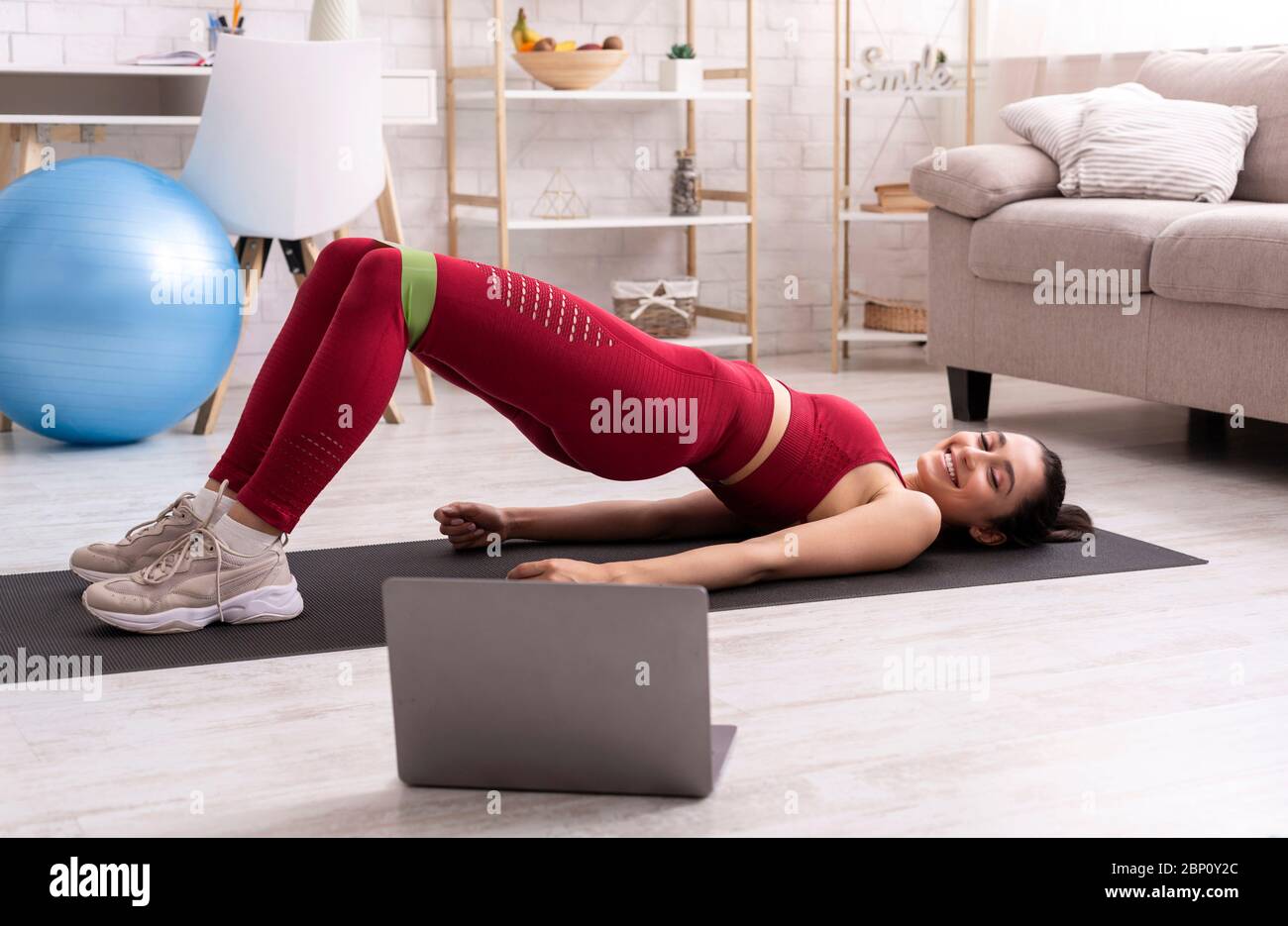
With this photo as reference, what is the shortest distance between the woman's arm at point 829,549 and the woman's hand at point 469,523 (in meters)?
0.34

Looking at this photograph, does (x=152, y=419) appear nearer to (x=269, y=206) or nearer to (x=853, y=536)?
(x=269, y=206)

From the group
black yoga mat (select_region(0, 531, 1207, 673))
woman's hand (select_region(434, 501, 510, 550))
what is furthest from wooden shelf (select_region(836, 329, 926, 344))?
woman's hand (select_region(434, 501, 510, 550))

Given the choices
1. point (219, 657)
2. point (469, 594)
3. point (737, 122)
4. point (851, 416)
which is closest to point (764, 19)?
point (737, 122)

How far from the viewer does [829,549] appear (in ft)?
6.71

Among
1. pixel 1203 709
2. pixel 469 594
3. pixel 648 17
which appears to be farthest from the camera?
pixel 648 17

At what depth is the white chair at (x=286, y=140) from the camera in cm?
319

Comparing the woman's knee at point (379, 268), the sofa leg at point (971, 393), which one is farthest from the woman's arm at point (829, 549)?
the sofa leg at point (971, 393)

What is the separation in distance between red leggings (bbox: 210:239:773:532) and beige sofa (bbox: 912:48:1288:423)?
4.18 feet

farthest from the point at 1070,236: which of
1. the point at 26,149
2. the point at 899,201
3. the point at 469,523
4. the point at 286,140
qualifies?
the point at 26,149

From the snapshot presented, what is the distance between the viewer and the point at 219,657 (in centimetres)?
177

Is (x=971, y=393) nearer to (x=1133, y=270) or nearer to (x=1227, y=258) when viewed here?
(x=1133, y=270)

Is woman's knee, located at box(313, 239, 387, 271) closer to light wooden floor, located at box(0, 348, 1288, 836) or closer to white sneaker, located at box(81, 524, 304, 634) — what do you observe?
white sneaker, located at box(81, 524, 304, 634)

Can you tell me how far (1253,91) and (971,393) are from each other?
0.97 metres
